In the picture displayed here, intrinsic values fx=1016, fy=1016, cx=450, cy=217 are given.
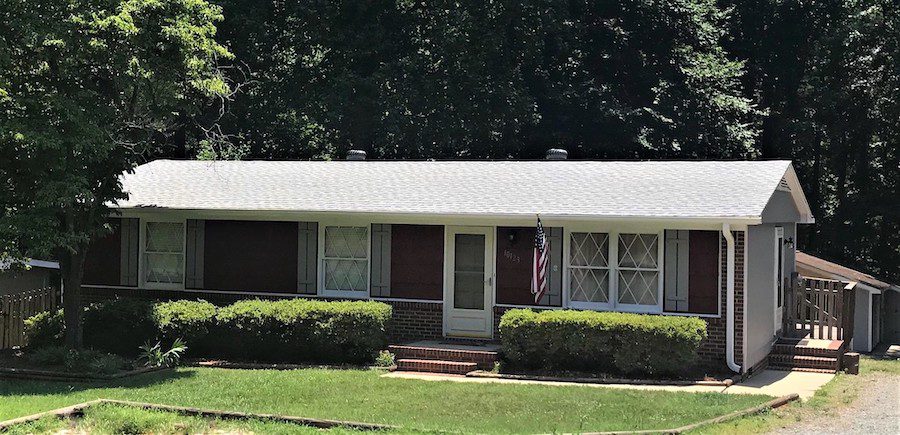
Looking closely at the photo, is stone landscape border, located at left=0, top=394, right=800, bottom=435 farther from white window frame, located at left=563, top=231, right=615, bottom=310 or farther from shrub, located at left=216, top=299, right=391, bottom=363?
shrub, located at left=216, top=299, right=391, bottom=363

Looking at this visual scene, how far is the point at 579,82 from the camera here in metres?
32.6

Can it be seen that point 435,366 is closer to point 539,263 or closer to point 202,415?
point 539,263

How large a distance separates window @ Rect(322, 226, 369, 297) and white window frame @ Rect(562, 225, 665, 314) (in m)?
3.86

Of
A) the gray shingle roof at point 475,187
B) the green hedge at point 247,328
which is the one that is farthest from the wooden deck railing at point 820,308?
the green hedge at point 247,328

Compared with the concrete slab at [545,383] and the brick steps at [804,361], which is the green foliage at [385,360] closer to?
the concrete slab at [545,383]

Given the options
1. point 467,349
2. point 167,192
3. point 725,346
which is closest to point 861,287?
point 725,346

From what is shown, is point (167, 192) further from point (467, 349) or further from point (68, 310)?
point (467, 349)

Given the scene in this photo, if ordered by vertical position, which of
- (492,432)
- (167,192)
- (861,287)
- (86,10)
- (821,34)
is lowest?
(492,432)

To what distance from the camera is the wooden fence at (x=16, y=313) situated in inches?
750

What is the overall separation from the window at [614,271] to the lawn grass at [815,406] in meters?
3.15

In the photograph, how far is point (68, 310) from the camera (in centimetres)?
1725

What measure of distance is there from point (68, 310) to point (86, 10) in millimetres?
5124

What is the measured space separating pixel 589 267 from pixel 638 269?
85cm

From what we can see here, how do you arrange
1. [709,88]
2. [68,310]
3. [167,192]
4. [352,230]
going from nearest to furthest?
[68,310] < [352,230] < [167,192] < [709,88]
